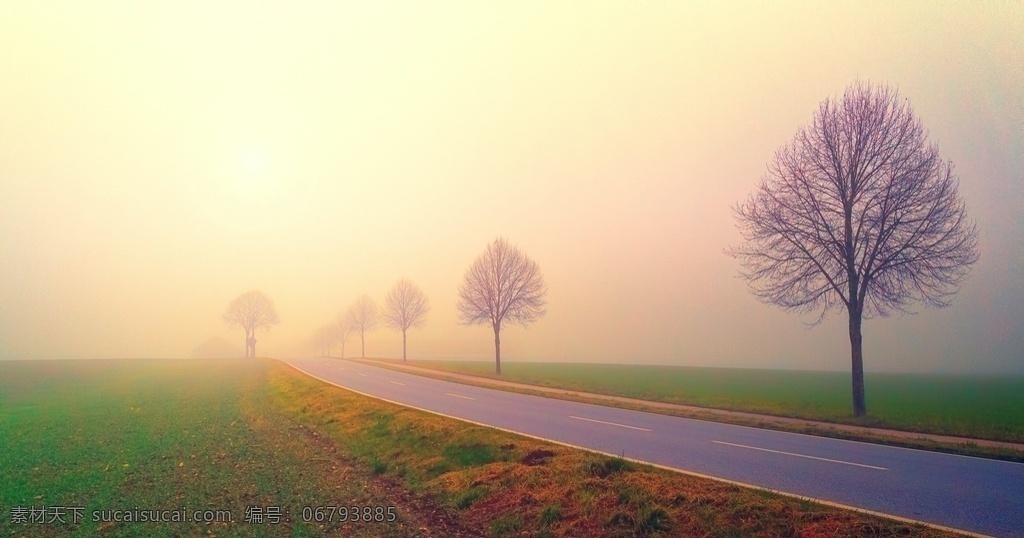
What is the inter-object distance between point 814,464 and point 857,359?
39.8ft

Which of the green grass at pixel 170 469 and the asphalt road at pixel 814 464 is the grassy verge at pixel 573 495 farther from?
the green grass at pixel 170 469

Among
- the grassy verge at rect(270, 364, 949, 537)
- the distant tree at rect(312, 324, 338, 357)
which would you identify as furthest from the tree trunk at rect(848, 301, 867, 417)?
the distant tree at rect(312, 324, 338, 357)

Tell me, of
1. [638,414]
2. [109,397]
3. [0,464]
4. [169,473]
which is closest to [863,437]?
[638,414]

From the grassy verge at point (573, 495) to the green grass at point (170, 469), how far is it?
136 centimetres

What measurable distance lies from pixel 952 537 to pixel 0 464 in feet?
58.7

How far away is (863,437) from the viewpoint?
1561 centimetres

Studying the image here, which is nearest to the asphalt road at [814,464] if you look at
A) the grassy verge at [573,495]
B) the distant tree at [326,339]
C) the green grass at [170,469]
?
the grassy verge at [573,495]

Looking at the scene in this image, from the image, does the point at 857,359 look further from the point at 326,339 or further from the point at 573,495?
the point at 326,339

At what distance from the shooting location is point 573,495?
850 cm

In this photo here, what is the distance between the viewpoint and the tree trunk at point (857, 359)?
20.5 meters

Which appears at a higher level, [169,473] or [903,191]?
[903,191]

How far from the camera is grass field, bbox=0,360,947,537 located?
24.4 feet

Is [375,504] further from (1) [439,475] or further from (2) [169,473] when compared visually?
(2) [169,473]

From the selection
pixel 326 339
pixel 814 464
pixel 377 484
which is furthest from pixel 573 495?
pixel 326 339
